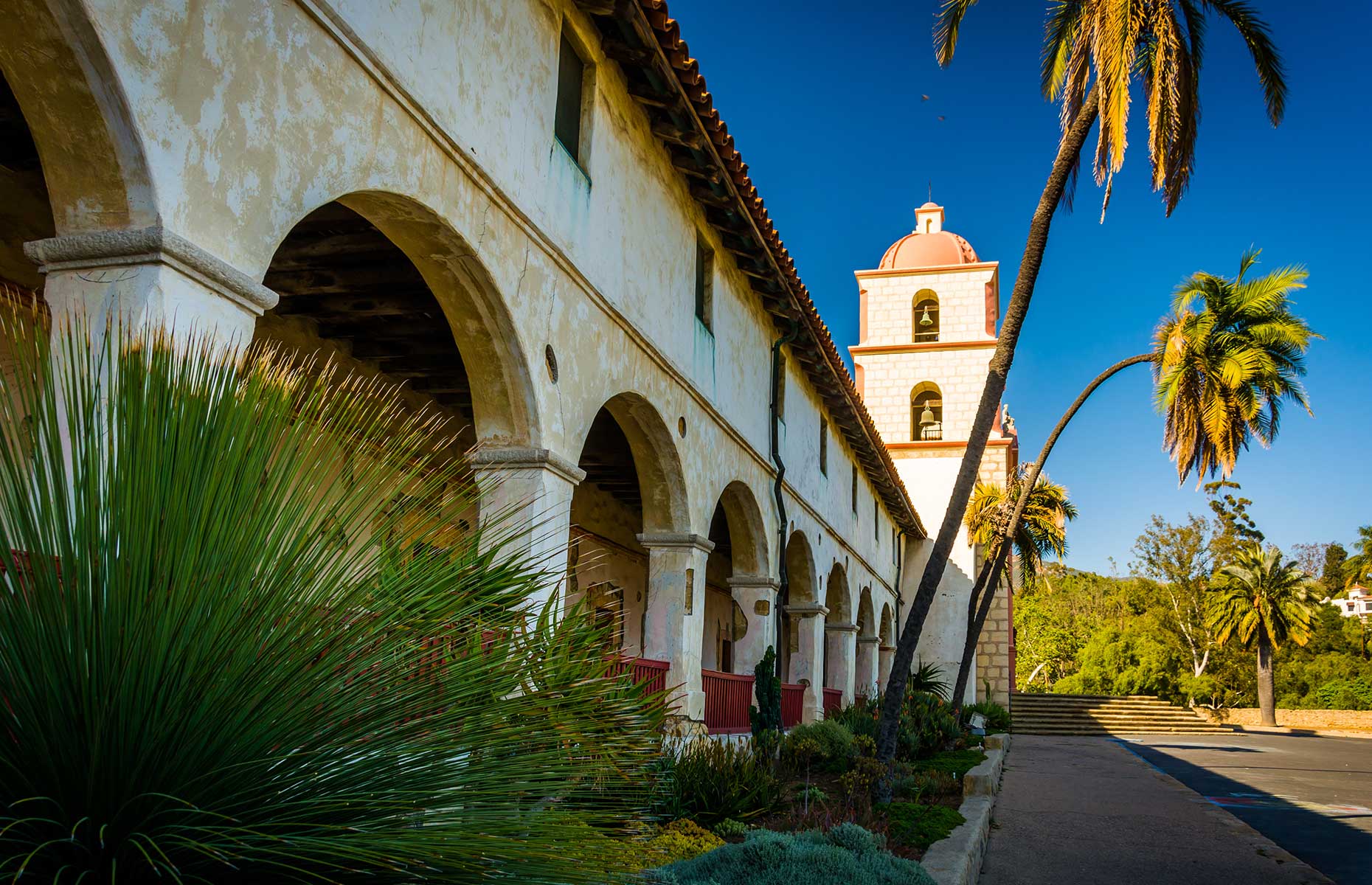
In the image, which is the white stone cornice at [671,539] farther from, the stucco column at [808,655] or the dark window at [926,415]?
the dark window at [926,415]

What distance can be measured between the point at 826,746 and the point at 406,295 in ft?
28.3

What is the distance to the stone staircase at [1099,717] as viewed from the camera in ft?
113

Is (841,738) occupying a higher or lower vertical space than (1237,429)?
lower

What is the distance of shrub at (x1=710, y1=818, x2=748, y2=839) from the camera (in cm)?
782

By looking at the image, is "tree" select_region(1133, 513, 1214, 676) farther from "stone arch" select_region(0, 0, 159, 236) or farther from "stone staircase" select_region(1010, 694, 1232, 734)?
"stone arch" select_region(0, 0, 159, 236)

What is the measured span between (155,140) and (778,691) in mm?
10422

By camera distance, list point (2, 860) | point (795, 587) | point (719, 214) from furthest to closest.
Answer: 1. point (795, 587)
2. point (719, 214)
3. point (2, 860)

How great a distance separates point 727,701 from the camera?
43.7ft

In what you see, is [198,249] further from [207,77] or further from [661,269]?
[661,269]

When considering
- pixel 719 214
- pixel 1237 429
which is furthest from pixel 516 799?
pixel 1237 429

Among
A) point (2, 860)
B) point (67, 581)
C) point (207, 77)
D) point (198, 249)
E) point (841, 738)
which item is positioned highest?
point (207, 77)

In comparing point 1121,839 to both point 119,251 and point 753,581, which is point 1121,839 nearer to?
point 753,581

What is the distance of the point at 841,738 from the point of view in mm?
14672

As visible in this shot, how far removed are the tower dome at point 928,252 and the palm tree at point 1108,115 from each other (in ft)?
73.8
